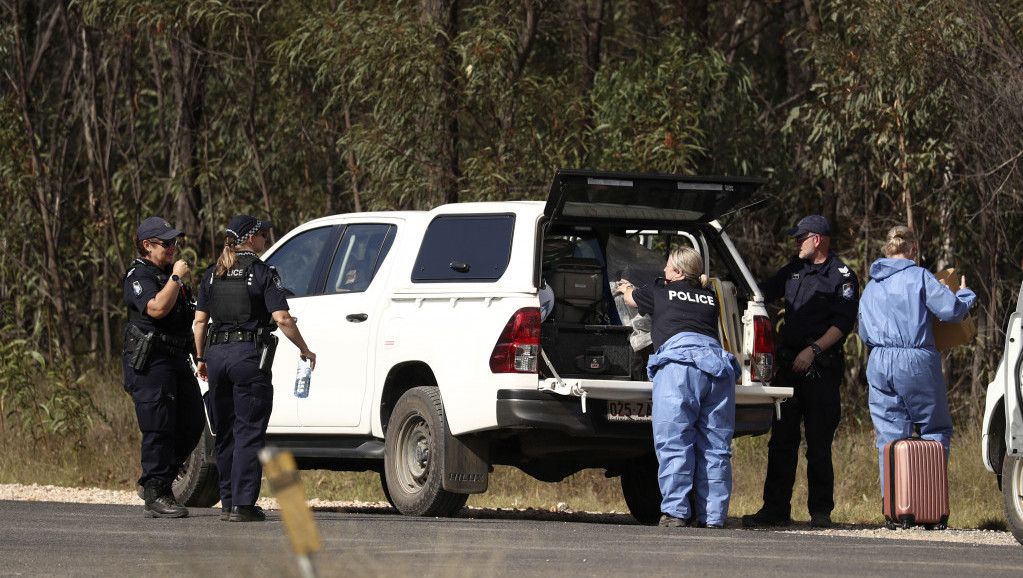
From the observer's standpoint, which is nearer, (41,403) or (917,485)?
(917,485)

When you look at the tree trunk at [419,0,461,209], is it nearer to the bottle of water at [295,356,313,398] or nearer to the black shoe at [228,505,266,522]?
the bottle of water at [295,356,313,398]

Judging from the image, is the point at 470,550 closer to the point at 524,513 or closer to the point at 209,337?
the point at 209,337

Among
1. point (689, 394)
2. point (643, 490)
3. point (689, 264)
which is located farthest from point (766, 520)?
point (689, 264)

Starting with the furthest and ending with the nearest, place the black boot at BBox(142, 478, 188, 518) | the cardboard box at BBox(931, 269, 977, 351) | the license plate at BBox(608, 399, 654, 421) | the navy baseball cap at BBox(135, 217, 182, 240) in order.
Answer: the cardboard box at BBox(931, 269, 977, 351)
the navy baseball cap at BBox(135, 217, 182, 240)
the black boot at BBox(142, 478, 188, 518)
the license plate at BBox(608, 399, 654, 421)

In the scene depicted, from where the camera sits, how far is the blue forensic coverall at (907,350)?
9.93 metres

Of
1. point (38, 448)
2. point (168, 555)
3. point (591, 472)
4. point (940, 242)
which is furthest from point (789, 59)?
point (168, 555)

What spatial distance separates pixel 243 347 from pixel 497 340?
1.46m

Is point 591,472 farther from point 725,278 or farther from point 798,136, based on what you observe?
point 798,136

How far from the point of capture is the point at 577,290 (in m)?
10.1

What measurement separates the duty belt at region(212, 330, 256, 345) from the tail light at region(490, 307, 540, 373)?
1415 millimetres

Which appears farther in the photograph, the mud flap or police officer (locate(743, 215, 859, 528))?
police officer (locate(743, 215, 859, 528))

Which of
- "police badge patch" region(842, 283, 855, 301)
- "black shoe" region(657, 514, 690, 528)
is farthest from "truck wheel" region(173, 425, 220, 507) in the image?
"police badge patch" region(842, 283, 855, 301)

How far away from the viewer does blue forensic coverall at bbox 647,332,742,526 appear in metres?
9.26

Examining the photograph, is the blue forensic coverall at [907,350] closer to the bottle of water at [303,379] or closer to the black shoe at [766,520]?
the black shoe at [766,520]
